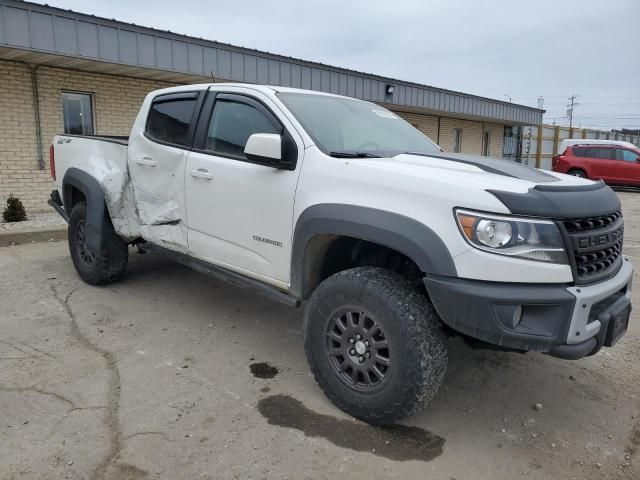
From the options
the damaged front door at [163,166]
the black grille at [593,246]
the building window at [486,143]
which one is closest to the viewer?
the black grille at [593,246]

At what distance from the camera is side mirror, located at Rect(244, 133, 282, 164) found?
3.05 m

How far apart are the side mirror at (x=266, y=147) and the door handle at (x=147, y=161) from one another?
4.73 ft

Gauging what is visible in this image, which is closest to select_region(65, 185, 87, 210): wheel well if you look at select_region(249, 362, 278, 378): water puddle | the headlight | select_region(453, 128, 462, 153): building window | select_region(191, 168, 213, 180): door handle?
select_region(191, 168, 213, 180): door handle

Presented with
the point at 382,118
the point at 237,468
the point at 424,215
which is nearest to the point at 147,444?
the point at 237,468

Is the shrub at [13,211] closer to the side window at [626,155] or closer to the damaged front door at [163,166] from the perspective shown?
the damaged front door at [163,166]

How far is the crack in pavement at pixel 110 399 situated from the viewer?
8.19 feet

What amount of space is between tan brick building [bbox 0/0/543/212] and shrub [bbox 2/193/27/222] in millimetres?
748

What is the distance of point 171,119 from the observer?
4.29 m

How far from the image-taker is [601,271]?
8.66ft

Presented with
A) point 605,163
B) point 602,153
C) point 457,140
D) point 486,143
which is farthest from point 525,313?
point 486,143

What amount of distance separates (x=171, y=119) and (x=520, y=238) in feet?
10.1

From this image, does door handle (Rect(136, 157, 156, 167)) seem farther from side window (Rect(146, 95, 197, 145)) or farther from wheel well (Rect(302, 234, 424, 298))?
wheel well (Rect(302, 234, 424, 298))

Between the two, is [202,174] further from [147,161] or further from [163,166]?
[147,161]

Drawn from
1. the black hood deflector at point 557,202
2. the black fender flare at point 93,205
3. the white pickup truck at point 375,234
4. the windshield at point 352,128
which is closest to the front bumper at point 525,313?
the white pickup truck at point 375,234
